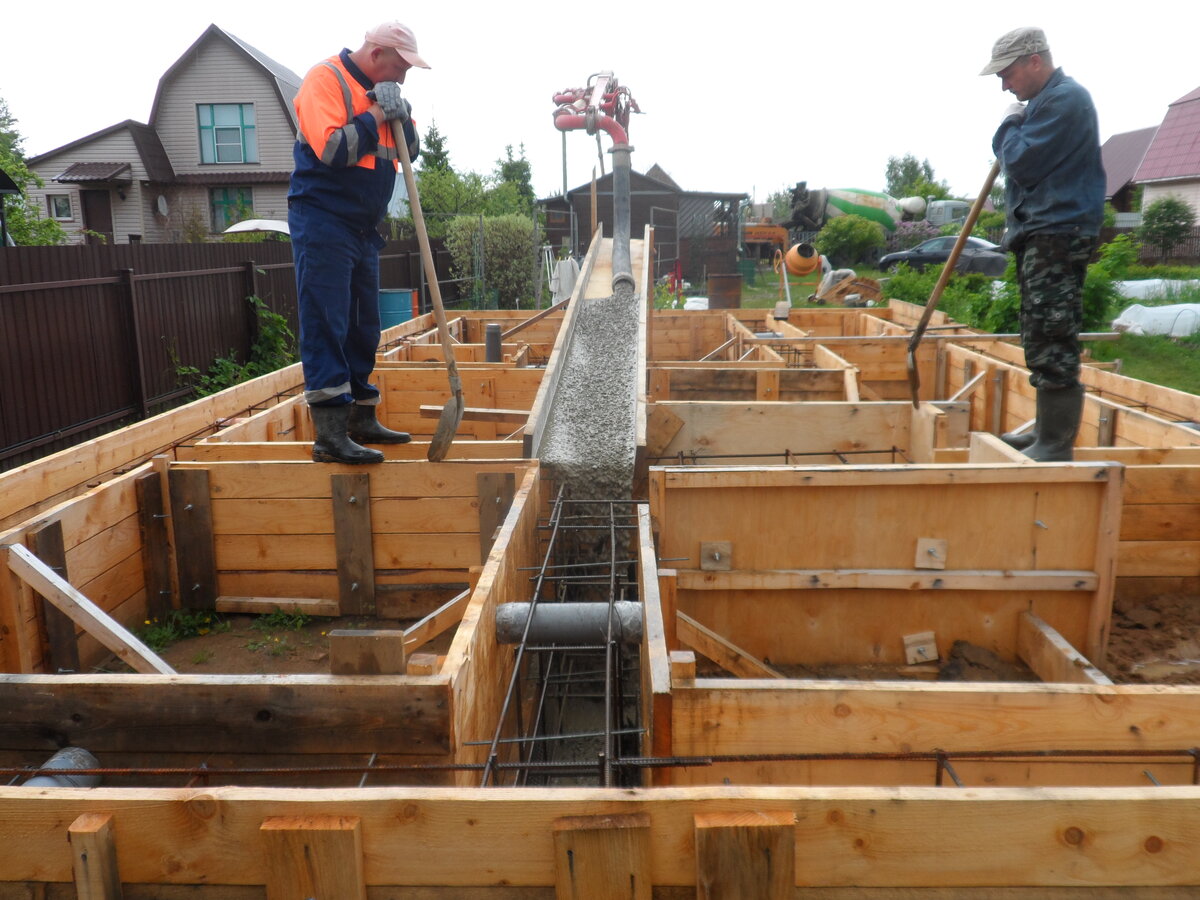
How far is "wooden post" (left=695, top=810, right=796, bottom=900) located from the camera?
176cm

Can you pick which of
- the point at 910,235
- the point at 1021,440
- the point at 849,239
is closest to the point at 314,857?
the point at 1021,440

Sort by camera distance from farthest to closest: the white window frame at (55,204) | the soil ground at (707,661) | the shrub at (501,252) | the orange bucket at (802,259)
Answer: the white window frame at (55,204), the orange bucket at (802,259), the shrub at (501,252), the soil ground at (707,661)

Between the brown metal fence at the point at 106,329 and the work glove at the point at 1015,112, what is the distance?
8.23 metres

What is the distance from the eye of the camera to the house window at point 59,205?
94.2ft

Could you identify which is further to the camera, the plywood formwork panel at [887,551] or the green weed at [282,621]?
the green weed at [282,621]

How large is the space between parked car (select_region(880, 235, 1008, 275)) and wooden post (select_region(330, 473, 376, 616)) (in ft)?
72.3

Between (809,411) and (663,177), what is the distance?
179 feet

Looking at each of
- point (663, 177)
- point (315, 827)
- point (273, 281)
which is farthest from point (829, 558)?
point (663, 177)

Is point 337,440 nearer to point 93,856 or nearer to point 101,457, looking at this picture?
point 101,457

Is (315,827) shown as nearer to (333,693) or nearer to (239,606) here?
(333,693)

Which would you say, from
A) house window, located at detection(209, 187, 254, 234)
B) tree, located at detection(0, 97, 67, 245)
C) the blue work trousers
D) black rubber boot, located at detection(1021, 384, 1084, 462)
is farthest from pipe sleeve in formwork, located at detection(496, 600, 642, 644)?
house window, located at detection(209, 187, 254, 234)

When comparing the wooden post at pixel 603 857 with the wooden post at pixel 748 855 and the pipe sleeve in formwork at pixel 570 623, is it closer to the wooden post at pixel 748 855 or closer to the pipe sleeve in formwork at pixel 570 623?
the wooden post at pixel 748 855

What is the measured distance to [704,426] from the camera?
5605 millimetres

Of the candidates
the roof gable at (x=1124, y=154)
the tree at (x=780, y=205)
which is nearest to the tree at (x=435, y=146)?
the tree at (x=780, y=205)
